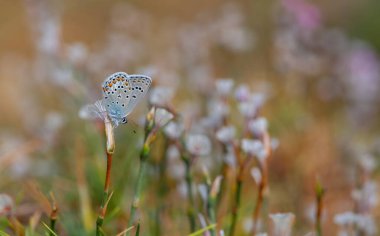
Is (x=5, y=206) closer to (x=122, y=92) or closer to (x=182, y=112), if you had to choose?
(x=122, y=92)

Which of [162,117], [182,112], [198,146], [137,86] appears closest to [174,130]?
[198,146]

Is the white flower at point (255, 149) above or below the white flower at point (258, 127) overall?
below

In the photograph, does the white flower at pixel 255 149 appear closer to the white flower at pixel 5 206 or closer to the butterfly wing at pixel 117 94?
the butterfly wing at pixel 117 94

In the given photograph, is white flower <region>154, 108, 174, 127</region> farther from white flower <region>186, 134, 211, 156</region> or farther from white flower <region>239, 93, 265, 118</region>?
white flower <region>239, 93, 265, 118</region>

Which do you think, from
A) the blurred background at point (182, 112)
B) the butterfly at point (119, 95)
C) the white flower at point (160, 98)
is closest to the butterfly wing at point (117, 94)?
the butterfly at point (119, 95)

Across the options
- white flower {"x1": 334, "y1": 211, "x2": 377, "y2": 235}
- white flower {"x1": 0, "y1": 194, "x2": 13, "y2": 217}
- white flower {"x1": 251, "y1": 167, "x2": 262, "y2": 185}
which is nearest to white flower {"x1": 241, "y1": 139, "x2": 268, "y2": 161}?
white flower {"x1": 251, "y1": 167, "x2": 262, "y2": 185}

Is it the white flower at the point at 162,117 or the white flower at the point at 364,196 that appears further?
the white flower at the point at 364,196

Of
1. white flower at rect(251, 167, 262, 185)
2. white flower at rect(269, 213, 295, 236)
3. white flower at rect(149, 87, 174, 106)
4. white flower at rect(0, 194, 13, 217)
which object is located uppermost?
white flower at rect(149, 87, 174, 106)
